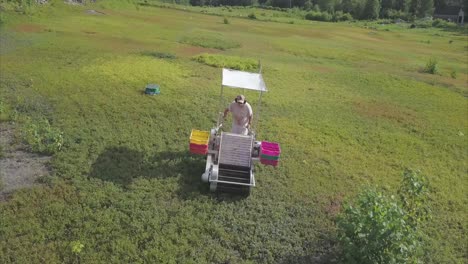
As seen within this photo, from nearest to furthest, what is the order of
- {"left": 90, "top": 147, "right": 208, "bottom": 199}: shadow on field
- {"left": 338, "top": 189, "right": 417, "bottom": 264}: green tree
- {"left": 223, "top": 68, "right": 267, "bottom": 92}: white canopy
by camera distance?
1. {"left": 338, "top": 189, "right": 417, "bottom": 264}: green tree
2. {"left": 90, "top": 147, "right": 208, "bottom": 199}: shadow on field
3. {"left": 223, "top": 68, "right": 267, "bottom": 92}: white canopy

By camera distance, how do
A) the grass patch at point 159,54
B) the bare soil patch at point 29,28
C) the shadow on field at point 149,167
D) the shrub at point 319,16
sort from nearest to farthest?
the shadow on field at point 149,167 → the grass patch at point 159,54 → the bare soil patch at point 29,28 → the shrub at point 319,16

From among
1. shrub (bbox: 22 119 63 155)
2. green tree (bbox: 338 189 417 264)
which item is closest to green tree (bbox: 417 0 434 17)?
shrub (bbox: 22 119 63 155)

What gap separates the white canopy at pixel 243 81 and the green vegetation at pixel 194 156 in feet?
9.34

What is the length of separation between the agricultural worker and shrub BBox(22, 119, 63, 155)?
19.0 ft

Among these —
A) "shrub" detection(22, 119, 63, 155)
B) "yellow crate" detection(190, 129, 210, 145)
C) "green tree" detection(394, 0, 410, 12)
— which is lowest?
"shrub" detection(22, 119, 63, 155)

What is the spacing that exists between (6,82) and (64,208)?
11443 mm

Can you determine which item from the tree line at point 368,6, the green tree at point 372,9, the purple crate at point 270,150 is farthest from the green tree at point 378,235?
the green tree at point 372,9

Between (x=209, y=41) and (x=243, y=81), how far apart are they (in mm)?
23259

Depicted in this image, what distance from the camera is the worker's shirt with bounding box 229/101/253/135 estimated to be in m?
12.4

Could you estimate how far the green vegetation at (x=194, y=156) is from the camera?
947 cm

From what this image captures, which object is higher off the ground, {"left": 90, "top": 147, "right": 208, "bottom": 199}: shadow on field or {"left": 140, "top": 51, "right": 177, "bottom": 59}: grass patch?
{"left": 140, "top": 51, "right": 177, "bottom": 59}: grass patch

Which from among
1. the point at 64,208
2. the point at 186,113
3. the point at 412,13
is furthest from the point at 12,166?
the point at 412,13

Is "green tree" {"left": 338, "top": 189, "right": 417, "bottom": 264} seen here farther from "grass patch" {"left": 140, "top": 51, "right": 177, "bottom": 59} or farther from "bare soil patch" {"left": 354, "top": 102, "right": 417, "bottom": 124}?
"grass patch" {"left": 140, "top": 51, "right": 177, "bottom": 59}

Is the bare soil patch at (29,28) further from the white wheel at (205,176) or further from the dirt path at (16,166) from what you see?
the white wheel at (205,176)
